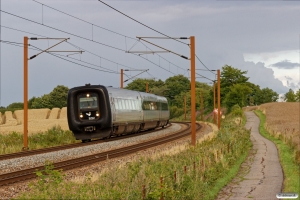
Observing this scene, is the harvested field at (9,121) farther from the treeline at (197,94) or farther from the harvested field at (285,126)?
the harvested field at (285,126)

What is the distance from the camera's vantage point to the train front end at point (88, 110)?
33.6 metres

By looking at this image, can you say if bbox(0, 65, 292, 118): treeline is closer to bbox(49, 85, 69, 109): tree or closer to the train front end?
bbox(49, 85, 69, 109): tree

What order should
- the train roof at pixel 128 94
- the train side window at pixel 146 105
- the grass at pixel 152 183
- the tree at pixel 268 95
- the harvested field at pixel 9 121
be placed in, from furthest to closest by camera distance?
the tree at pixel 268 95, the harvested field at pixel 9 121, the train side window at pixel 146 105, the train roof at pixel 128 94, the grass at pixel 152 183

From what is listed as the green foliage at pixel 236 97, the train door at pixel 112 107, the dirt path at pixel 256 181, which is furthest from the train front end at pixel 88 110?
the green foliage at pixel 236 97

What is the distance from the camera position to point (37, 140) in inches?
1358

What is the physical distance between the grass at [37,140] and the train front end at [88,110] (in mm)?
1849

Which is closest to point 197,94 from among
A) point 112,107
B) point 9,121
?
point 9,121

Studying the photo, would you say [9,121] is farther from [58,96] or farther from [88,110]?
[58,96]

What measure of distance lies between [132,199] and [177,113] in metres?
93.9

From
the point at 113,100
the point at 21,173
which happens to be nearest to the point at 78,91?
the point at 113,100

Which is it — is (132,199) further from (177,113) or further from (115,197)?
→ (177,113)

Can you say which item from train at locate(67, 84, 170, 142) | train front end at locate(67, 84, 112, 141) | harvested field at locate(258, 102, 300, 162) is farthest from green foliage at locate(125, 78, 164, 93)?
train front end at locate(67, 84, 112, 141)

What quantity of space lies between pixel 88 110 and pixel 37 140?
367cm

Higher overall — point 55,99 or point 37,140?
point 55,99
